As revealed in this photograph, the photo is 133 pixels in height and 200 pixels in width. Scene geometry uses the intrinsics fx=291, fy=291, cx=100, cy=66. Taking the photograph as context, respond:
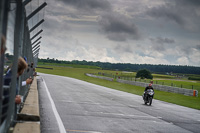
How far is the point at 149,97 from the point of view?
18.6m

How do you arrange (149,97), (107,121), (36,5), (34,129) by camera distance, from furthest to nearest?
(149,97), (107,121), (36,5), (34,129)

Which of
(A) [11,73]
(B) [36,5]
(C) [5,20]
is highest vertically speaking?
(B) [36,5]

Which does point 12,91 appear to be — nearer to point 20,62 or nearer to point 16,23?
point 20,62

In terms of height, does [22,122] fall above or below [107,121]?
above

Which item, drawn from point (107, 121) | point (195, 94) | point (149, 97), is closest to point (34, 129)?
point (107, 121)

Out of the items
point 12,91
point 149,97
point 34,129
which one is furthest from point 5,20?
point 149,97

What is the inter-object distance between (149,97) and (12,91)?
49.6 feet

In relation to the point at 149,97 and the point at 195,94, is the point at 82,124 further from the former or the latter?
the point at 195,94

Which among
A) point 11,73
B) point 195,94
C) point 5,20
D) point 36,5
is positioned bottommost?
point 195,94

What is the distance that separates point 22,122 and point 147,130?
456 cm

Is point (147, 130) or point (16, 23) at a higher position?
point (16, 23)

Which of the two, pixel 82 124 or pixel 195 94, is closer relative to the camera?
pixel 82 124

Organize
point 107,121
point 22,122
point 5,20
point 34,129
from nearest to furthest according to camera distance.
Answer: point 5,20 < point 34,129 < point 22,122 < point 107,121

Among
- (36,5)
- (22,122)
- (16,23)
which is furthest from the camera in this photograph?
(36,5)
